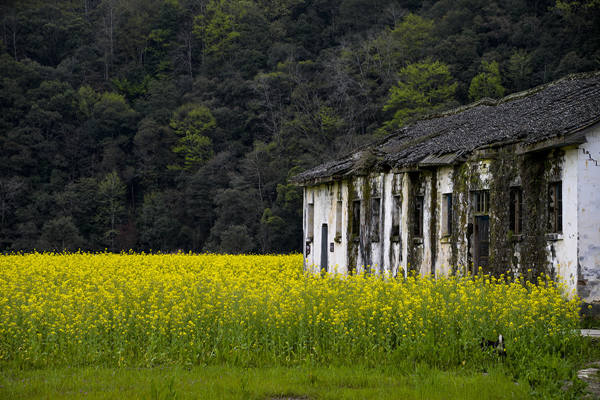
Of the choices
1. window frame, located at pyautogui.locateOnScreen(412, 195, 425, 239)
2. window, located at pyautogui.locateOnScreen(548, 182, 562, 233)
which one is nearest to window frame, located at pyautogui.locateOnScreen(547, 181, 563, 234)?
window, located at pyautogui.locateOnScreen(548, 182, 562, 233)

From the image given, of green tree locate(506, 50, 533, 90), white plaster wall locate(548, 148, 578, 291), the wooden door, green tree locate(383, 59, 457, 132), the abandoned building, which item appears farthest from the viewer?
green tree locate(383, 59, 457, 132)

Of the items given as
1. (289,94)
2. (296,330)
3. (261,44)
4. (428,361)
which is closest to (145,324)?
(296,330)

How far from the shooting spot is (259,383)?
1009 centimetres

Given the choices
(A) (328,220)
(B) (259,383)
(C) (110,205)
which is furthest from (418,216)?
(C) (110,205)

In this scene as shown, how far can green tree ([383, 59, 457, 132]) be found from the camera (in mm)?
54781

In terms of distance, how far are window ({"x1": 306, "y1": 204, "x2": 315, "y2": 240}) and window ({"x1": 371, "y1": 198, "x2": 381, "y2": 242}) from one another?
20.9ft

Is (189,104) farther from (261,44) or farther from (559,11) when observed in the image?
(559,11)

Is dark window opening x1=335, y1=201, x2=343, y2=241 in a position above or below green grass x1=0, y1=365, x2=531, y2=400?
above

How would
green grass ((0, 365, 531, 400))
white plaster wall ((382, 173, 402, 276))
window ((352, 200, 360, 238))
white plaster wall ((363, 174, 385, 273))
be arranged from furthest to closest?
window ((352, 200, 360, 238)), white plaster wall ((363, 174, 385, 273)), white plaster wall ((382, 173, 402, 276)), green grass ((0, 365, 531, 400))

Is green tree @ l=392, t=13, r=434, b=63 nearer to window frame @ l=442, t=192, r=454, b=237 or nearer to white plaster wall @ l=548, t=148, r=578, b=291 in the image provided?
window frame @ l=442, t=192, r=454, b=237

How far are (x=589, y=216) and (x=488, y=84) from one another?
39.4 metres

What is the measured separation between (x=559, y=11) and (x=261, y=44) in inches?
1615

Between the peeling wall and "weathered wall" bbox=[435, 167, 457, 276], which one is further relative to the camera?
"weathered wall" bbox=[435, 167, 457, 276]

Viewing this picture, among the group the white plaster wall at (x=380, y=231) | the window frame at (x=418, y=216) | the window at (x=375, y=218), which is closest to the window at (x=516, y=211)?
the window frame at (x=418, y=216)
